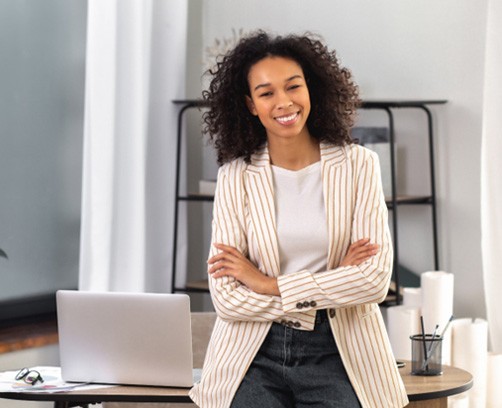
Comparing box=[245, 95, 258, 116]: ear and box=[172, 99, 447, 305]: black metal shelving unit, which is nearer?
box=[245, 95, 258, 116]: ear

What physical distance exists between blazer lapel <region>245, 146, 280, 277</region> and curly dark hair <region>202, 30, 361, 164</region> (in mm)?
65

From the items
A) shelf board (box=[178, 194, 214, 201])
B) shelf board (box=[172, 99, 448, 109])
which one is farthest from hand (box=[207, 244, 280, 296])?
shelf board (box=[178, 194, 214, 201])

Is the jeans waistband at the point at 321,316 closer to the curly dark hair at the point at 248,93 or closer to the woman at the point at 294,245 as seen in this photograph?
the woman at the point at 294,245

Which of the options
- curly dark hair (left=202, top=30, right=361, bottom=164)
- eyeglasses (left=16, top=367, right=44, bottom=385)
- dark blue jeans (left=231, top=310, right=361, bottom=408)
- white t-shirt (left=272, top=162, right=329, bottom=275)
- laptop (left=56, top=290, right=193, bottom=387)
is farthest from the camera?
eyeglasses (left=16, top=367, right=44, bottom=385)

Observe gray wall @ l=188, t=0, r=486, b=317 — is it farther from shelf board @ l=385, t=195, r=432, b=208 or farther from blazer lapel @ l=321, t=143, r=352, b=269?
blazer lapel @ l=321, t=143, r=352, b=269

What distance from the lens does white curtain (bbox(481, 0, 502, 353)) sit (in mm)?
3824

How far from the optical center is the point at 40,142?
4.03 metres

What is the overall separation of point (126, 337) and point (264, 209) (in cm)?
55

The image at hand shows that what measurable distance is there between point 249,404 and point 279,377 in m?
0.09

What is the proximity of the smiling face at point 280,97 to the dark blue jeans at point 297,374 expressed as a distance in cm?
44

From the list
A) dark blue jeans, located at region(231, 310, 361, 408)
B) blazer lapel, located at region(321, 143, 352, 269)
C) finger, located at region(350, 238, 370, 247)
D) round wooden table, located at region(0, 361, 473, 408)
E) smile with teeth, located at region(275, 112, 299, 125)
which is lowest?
round wooden table, located at region(0, 361, 473, 408)

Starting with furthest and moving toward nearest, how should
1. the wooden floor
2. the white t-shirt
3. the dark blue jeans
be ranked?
the wooden floor
the white t-shirt
the dark blue jeans

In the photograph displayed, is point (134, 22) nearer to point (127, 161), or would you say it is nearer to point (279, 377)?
point (127, 161)

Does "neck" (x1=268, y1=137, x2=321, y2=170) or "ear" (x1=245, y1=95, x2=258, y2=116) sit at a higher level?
"ear" (x1=245, y1=95, x2=258, y2=116)
